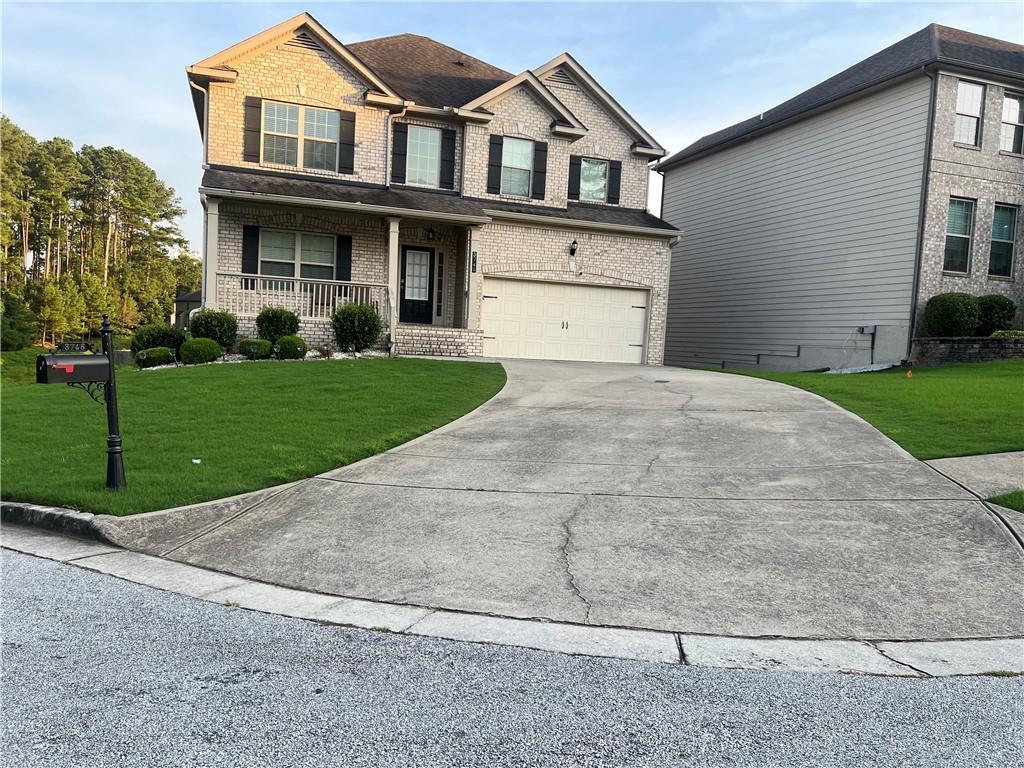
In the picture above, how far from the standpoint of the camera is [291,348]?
1535 centimetres

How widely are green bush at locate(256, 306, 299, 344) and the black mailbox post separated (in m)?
10.4

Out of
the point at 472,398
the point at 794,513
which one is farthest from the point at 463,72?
the point at 794,513

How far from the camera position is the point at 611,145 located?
2092cm

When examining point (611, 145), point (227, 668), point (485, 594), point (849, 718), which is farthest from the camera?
point (611, 145)

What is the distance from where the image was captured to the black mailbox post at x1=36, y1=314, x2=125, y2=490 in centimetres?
521

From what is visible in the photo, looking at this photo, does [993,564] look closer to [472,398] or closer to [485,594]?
[485,594]

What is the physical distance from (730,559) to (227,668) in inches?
119

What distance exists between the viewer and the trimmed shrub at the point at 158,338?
16.0 metres

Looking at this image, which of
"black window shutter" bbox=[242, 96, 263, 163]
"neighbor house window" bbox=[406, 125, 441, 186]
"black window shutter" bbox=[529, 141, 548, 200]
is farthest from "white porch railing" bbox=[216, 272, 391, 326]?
"black window shutter" bbox=[529, 141, 548, 200]

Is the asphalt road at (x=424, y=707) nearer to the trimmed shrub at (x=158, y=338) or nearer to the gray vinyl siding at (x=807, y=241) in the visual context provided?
the trimmed shrub at (x=158, y=338)

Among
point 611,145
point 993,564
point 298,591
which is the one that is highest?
point 611,145

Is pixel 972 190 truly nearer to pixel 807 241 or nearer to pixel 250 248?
pixel 807 241

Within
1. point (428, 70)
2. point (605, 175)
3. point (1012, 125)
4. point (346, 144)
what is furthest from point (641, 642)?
point (428, 70)

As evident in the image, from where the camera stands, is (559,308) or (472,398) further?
(559,308)
